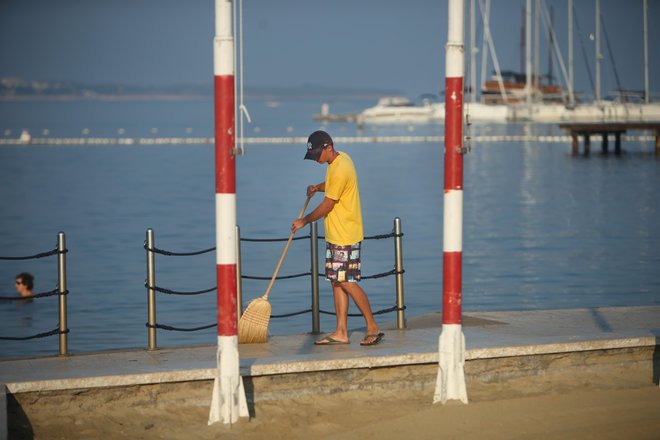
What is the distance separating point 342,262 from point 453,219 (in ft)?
6.08

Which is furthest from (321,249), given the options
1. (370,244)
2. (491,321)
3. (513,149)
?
(513,149)

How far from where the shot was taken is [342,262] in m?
10.2

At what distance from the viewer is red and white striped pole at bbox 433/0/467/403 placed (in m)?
8.46

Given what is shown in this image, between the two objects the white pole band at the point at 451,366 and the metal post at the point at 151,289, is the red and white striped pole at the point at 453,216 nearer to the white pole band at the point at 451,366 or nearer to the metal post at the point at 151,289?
the white pole band at the point at 451,366

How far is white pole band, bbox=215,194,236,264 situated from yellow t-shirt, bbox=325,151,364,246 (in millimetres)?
2019

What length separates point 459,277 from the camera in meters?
8.71

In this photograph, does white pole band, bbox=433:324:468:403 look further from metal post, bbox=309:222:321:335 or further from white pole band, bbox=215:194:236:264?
metal post, bbox=309:222:321:335

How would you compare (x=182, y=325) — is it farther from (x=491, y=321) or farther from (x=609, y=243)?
(x=609, y=243)

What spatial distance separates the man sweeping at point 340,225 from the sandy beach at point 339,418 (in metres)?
1.22

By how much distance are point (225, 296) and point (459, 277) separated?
167 centimetres

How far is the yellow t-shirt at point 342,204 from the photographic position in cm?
1002

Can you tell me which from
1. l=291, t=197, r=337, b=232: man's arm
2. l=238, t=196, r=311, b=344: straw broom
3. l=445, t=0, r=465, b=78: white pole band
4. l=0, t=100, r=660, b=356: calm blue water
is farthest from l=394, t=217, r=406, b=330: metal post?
l=0, t=100, r=660, b=356: calm blue water

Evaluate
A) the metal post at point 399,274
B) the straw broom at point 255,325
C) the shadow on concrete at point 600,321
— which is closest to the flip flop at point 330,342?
the straw broom at point 255,325

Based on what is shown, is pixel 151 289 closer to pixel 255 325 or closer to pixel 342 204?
pixel 255 325
